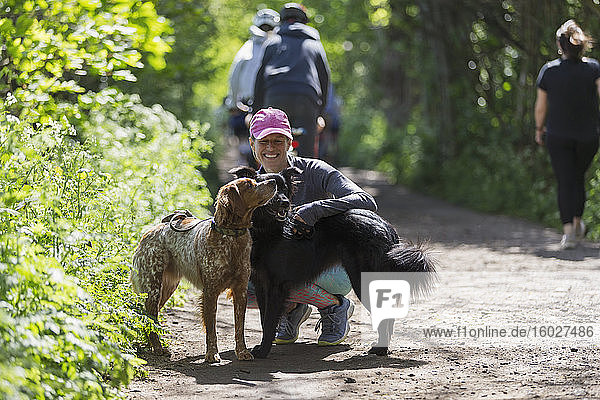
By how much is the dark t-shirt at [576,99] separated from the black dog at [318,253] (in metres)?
5.11

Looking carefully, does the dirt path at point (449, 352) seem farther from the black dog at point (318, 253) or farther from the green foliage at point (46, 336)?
the green foliage at point (46, 336)

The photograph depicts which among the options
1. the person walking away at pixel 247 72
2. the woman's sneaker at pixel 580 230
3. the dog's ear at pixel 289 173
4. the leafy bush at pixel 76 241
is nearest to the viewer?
the leafy bush at pixel 76 241

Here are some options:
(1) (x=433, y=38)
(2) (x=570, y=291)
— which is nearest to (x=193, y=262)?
(2) (x=570, y=291)

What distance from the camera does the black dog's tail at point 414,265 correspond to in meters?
6.03

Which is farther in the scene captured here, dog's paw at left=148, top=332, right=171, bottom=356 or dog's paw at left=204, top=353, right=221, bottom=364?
dog's paw at left=148, top=332, right=171, bottom=356

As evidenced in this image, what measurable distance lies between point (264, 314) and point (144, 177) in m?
2.16

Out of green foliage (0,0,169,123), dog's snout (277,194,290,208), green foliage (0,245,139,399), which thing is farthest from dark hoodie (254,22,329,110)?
green foliage (0,245,139,399)

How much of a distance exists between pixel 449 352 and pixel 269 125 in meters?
1.81

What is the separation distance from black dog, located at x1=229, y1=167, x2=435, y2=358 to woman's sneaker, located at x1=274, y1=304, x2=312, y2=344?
56 cm

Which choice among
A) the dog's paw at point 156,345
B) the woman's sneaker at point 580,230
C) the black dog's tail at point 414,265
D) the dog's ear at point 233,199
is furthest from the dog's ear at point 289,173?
the woman's sneaker at point 580,230

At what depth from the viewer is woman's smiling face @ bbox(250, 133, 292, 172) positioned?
6.51 meters

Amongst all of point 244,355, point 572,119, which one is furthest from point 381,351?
point 572,119

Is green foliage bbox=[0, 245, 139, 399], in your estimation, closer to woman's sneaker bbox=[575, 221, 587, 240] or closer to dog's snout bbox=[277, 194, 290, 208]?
dog's snout bbox=[277, 194, 290, 208]

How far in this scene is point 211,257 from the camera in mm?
5859
